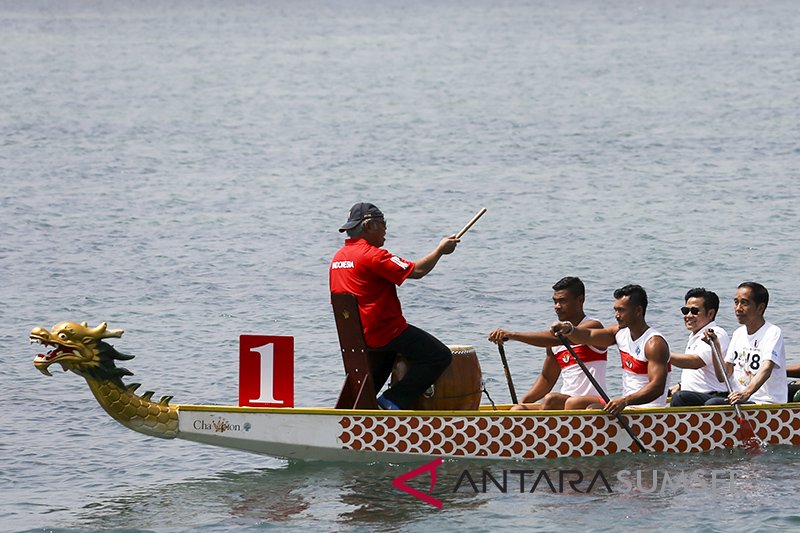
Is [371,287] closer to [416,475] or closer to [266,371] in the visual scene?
[266,371]

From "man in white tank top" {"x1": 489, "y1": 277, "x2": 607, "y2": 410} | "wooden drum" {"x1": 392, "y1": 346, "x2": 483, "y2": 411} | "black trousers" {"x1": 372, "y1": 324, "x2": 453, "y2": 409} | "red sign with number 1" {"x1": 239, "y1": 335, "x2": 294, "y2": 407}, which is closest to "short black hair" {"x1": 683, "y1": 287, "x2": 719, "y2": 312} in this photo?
"man in white tank top" {"x1": 489, "y1": 277, "x2": 607, "y2": 410}

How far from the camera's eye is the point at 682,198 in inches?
1077

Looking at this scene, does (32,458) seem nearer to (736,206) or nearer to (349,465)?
(349,465)

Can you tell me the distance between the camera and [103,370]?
11359 millimetres

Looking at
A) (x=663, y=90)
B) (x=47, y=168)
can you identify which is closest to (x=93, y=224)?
(x=47, y=168)

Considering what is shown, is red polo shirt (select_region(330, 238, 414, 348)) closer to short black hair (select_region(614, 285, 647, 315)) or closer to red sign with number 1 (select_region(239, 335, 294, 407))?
red sign with number 1 (select_region(239, 335, 294, 407))

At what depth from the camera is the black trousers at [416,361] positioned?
11906 millimetres

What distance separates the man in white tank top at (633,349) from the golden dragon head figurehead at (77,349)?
3.65 metres

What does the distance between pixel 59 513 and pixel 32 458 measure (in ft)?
5.68

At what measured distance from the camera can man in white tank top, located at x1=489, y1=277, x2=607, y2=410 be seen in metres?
12.3

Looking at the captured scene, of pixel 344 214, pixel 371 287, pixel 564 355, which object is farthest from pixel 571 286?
pixel 344 214

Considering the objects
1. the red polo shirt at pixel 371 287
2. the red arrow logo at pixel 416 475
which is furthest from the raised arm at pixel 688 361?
the red polo shirt at pixel 371 287

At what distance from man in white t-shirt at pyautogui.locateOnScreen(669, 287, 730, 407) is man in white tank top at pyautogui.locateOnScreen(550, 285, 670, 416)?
352 millimetres

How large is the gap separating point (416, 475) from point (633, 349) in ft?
6.98
